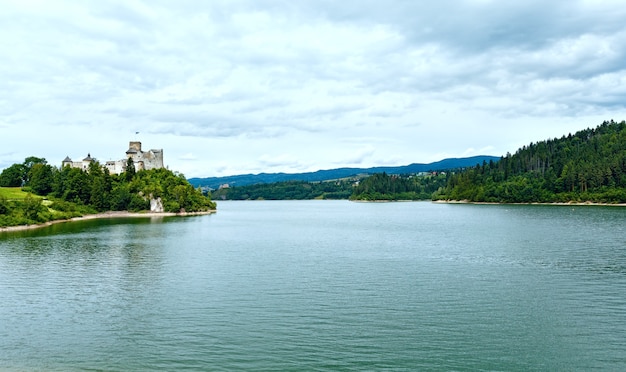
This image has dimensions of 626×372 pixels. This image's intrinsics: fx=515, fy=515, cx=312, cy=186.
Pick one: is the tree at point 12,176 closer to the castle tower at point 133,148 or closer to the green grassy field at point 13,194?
the green grassy field at point 13,194

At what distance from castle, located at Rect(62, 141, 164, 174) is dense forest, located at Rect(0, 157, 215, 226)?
4.56 m

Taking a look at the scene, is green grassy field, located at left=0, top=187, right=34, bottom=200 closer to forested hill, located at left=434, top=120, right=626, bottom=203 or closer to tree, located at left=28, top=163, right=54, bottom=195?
tree, located at left=28, top=163, right=54, bottom=195

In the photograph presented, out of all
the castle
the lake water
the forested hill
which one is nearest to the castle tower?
the castle

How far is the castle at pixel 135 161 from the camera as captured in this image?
140 metres

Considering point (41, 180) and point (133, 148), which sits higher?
point (133, 148)

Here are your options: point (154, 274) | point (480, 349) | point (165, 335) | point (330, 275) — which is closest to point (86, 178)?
point (154, 274)

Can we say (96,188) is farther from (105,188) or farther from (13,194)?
(13,194)

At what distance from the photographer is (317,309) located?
2720cm

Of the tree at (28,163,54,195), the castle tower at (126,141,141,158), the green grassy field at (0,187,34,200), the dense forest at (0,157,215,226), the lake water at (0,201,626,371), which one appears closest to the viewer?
the lake water at (0,201,626,371)

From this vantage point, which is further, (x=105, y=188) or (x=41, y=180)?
(x=105, y=188)

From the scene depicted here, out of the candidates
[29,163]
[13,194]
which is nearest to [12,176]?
[29,163]

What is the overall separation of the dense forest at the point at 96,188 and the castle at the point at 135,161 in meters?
4.56

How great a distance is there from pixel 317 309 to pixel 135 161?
130 meters

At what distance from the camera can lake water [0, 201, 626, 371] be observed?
20078 millimetres
